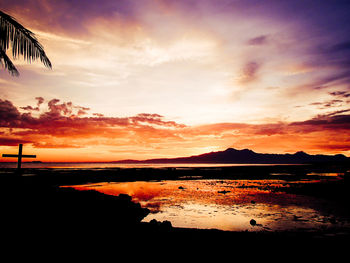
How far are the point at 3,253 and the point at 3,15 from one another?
787cm

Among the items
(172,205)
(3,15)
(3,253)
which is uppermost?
(3,15)

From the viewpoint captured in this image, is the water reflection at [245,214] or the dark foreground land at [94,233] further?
the water reflection at [245,214]

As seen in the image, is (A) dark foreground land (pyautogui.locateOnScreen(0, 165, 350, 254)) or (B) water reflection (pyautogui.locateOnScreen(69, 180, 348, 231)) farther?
(B) water reflection (pyautogui.locateOnScreen(69, 180, 348, 231))

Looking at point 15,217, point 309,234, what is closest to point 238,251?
point 309,234

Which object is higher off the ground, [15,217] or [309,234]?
[15,217]

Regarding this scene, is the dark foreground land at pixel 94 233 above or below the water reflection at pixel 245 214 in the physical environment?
above

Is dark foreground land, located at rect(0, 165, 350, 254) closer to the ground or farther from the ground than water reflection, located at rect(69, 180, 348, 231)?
farther from the ground

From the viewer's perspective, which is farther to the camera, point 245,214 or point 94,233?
point 245,214

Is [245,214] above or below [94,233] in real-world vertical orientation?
below

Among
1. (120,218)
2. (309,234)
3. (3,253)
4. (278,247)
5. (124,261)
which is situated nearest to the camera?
(3,253)

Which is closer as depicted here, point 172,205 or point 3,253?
point 3,253

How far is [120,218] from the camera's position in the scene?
11734 mm

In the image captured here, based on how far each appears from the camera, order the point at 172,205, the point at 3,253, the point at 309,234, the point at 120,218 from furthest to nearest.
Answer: the point at 172,205, the point at 120,218, the point at 309,234, the point at 3,253

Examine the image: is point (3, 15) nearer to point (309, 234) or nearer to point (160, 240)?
point (160, 240)
